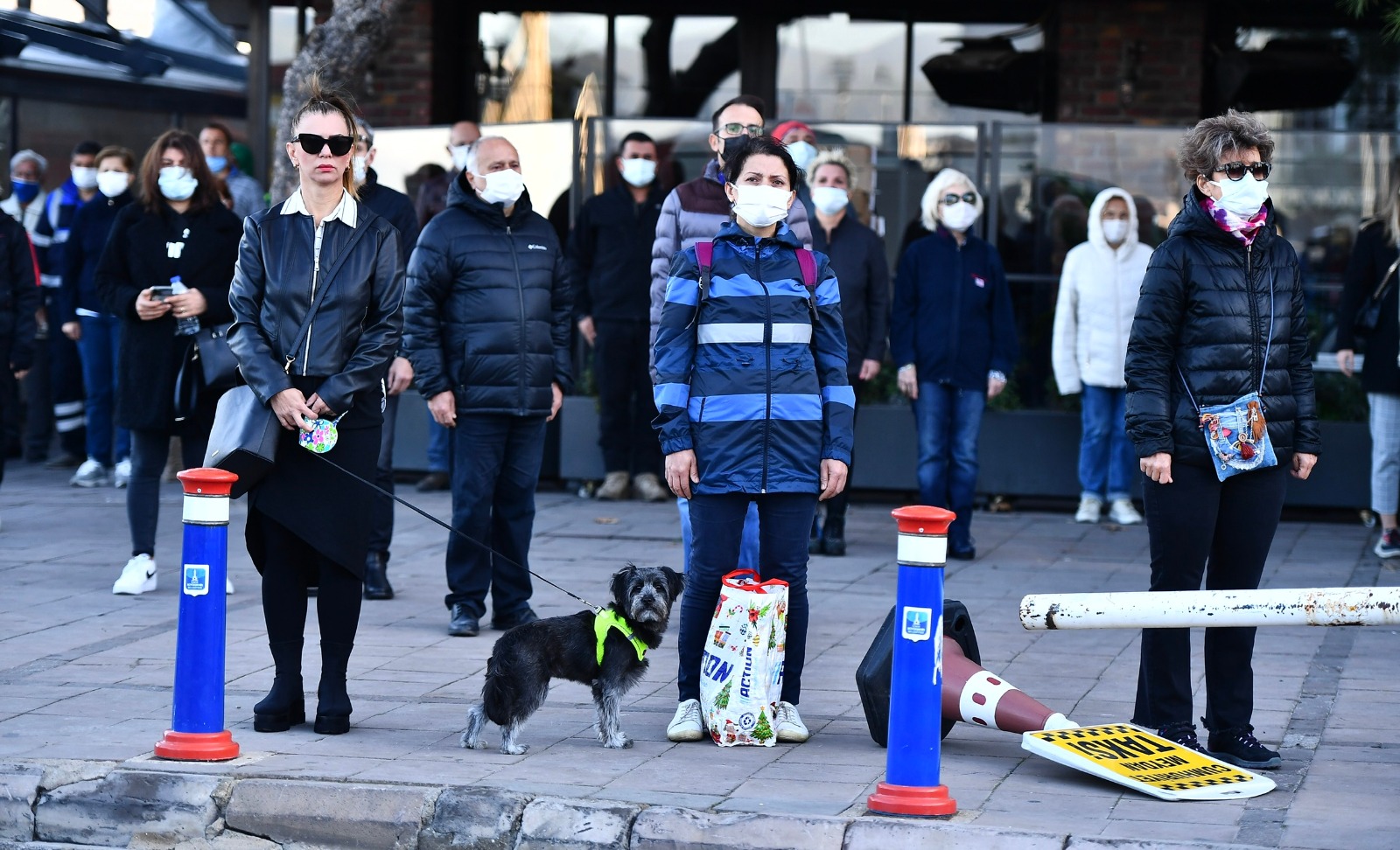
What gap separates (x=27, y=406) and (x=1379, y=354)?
1050 centimetres

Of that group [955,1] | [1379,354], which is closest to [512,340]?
[1379,354]

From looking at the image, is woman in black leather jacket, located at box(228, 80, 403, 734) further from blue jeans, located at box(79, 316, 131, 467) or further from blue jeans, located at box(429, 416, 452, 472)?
blue jeans, located at box(79, 316, 131, 467)

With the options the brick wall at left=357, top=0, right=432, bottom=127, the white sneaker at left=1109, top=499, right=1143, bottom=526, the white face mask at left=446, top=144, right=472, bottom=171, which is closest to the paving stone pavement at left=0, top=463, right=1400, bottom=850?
the white sneaker at left=1109, top=499, right=1143, bottom=526

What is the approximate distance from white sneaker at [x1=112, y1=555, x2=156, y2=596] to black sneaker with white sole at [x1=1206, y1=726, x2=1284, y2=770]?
16.8ft

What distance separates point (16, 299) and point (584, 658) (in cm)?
572

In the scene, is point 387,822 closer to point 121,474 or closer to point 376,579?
point 376,579

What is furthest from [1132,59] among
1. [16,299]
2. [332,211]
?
[332,211]

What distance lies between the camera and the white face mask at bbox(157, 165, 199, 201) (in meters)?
8.57

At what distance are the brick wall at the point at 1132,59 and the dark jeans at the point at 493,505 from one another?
7917 millimetres

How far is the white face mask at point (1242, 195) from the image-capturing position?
5.51 meters

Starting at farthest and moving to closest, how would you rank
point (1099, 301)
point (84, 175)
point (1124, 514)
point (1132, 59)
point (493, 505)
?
point (1132, 59) → point (84, 175) → point (1124, 514) → point (1099, 301) → point (493, 505)

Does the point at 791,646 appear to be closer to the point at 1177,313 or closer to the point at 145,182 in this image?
the point at 1177,313

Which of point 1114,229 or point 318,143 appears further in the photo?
point 1114,229

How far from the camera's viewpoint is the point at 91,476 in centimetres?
1265
